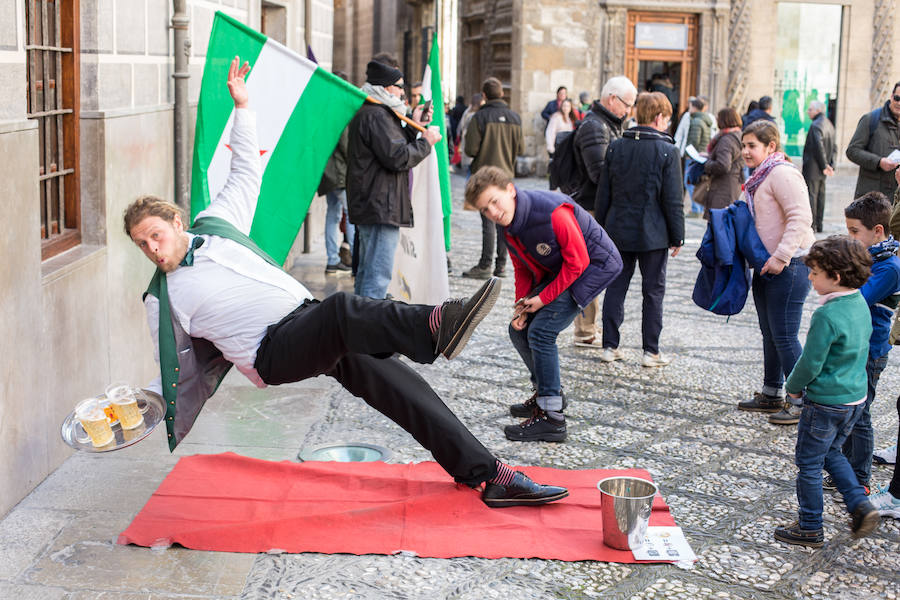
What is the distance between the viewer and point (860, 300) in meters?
4.18

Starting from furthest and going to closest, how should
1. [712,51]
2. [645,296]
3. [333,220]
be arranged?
[712,51] → [333,220] → [645,296]

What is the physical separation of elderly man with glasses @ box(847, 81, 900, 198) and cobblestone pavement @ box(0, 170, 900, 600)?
6.58ft

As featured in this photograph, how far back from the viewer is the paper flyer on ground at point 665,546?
4098mm

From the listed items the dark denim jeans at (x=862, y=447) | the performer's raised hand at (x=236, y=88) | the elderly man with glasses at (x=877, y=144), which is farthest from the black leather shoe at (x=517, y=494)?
the elderly man with glasses at (x=877, y=144)

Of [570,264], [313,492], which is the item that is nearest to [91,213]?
[313,492]

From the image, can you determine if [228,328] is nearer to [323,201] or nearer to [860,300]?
[860,300]

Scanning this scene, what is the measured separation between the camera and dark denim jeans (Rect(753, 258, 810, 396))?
580 cm

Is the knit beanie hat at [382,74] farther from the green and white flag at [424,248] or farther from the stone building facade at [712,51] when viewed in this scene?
the stone building facade at [712,51]

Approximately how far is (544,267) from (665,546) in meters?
1.70

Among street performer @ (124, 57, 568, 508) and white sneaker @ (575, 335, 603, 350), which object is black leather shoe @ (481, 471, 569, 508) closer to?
street performer @ (124, 57, 568, 508)

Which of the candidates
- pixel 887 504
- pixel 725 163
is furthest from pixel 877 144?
pixel 887 504

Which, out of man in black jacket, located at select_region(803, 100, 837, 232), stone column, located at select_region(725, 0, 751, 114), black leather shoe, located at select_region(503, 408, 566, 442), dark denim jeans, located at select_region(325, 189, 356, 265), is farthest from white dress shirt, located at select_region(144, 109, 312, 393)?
stone column, located at select_region(725, 0, 751, 114)

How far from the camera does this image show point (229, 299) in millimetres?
4215

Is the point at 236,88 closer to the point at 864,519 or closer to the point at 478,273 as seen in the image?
the point at 864,519
